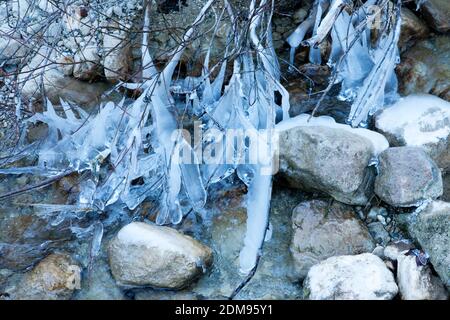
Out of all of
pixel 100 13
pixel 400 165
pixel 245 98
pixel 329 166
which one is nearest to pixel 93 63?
pixel 100 13

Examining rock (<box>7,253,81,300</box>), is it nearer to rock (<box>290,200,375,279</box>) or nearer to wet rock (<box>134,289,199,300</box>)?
wet rock (<box>134,289,199,300</box>)

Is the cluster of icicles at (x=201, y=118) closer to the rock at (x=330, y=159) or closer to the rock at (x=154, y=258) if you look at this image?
the rock at (x=330, y=159)

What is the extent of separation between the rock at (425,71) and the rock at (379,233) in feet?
2.32

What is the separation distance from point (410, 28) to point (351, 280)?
54.0 inches

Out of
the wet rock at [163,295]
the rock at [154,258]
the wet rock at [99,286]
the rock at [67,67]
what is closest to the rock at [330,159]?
the rock at [154,258]

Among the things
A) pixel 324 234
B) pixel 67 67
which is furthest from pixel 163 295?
pixel 67 67

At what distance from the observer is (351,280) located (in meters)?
2.30

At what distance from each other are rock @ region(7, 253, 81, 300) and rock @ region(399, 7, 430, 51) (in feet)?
6.06

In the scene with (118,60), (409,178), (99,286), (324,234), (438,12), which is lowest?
(99,286)

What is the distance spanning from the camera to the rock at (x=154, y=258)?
8.08ft

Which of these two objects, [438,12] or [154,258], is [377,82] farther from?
[154,258]

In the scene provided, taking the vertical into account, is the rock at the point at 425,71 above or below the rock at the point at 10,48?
below

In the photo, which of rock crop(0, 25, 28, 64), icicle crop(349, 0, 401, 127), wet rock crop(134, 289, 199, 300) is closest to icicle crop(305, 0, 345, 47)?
icicle crop(349, 0, 401, 127)

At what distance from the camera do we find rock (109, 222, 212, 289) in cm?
246
